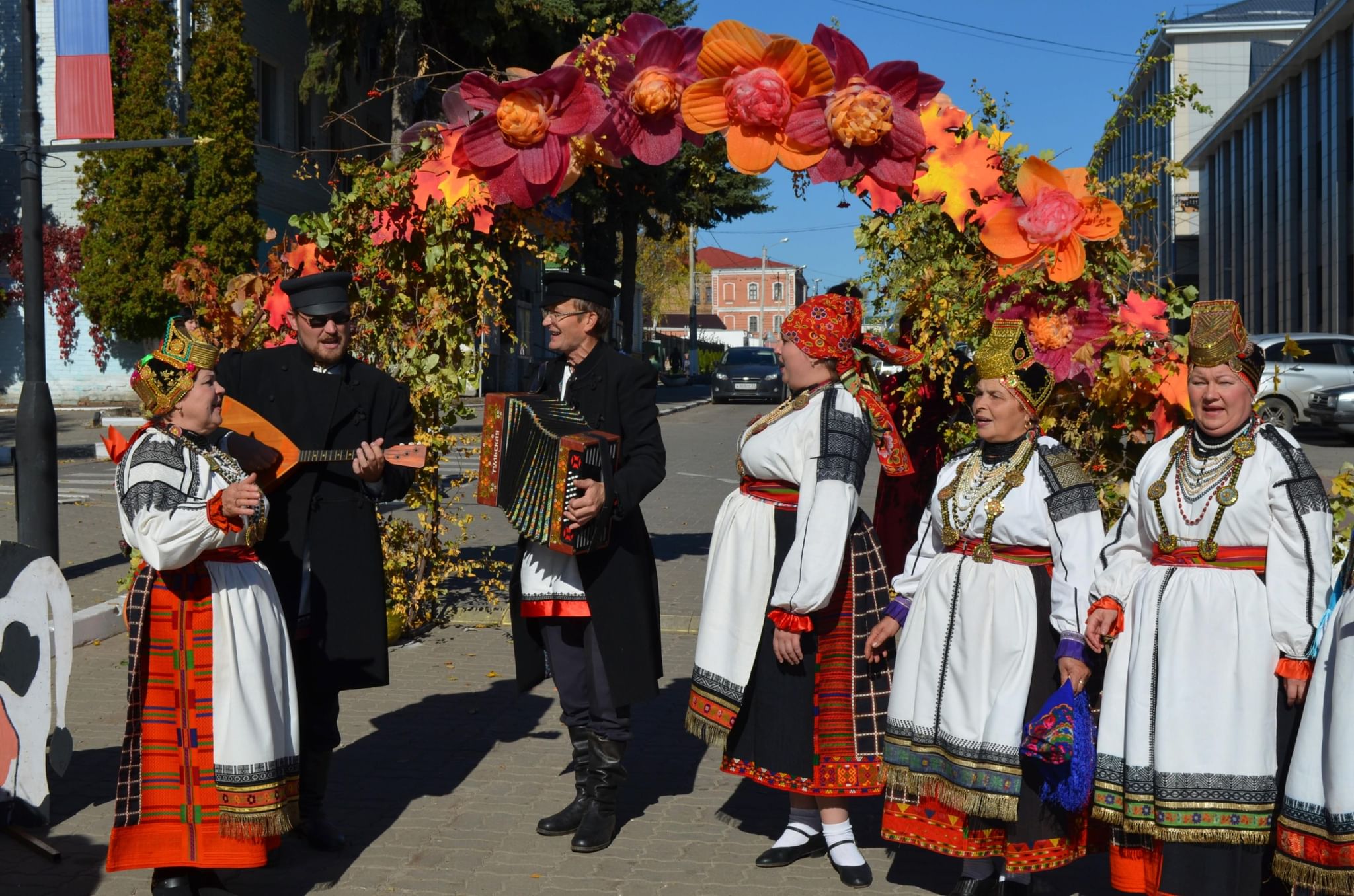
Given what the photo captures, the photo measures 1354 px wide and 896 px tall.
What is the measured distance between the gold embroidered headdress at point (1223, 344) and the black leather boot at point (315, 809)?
3.39 m

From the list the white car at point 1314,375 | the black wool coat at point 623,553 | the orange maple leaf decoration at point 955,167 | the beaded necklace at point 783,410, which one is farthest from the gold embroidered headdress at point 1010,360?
the white car at point 1314,375

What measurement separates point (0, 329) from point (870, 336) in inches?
1021

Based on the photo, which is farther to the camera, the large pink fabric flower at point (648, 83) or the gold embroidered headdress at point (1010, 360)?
the large pink fabric flower at point (648, 83)

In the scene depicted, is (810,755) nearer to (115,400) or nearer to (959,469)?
(959,469)

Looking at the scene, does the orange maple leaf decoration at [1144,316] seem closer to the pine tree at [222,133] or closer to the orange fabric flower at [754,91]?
the orange fabric flower at [754,91]

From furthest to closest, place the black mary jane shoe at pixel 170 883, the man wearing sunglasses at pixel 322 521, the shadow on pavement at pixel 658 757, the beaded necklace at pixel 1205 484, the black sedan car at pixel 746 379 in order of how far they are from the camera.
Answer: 1. the black sedan car at pixel 746 379
2. the shadow on pavement at pixel 658 757
3. the man wearing sunglasses at pixel 322 521
4. the black mary jane shoe at pixel 170 883
5. the beaded necklace at pixel 1205 484

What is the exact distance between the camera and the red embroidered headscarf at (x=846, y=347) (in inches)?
183

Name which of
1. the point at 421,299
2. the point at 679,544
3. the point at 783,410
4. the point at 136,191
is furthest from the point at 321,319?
the point at 136,191

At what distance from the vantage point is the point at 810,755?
183 inches

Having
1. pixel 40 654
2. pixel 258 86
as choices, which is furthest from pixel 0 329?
pixel 40 654

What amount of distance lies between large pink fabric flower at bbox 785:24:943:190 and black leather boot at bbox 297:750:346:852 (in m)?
3.01

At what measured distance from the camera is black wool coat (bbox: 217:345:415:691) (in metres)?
4.83

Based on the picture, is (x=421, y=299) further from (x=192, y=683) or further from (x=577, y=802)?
(x=192, y=683)

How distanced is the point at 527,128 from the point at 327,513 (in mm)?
1826
